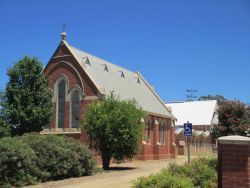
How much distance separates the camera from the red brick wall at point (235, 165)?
676 cm

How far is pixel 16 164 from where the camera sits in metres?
17.5

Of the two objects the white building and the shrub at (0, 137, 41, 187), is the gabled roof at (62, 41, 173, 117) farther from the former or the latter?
the white building

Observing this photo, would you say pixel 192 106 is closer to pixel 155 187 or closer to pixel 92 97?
pixel 92 97

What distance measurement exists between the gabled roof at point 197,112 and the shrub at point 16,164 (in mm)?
63083

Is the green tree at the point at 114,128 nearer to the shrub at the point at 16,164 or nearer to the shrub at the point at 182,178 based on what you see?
the shrub at the point at 16,164

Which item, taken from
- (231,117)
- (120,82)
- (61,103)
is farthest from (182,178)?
(120,82)

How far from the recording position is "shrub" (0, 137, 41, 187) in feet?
56.2

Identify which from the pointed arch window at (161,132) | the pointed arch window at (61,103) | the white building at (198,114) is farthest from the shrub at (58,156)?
the white building at (198,114)

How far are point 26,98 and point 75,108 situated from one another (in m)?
7.50

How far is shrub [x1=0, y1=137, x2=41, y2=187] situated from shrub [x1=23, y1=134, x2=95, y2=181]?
3.47 ft

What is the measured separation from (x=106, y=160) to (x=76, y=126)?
11754 mm

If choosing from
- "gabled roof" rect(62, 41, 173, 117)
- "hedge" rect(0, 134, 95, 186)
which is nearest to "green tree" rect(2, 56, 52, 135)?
"gabled roof" rect(62, 41, 173, 117)

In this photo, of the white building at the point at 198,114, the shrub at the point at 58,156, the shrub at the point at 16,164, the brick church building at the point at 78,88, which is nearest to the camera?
the shrub at the point at 16,164

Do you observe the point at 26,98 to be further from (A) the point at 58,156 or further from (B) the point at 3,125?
(A) the point at 58,156
